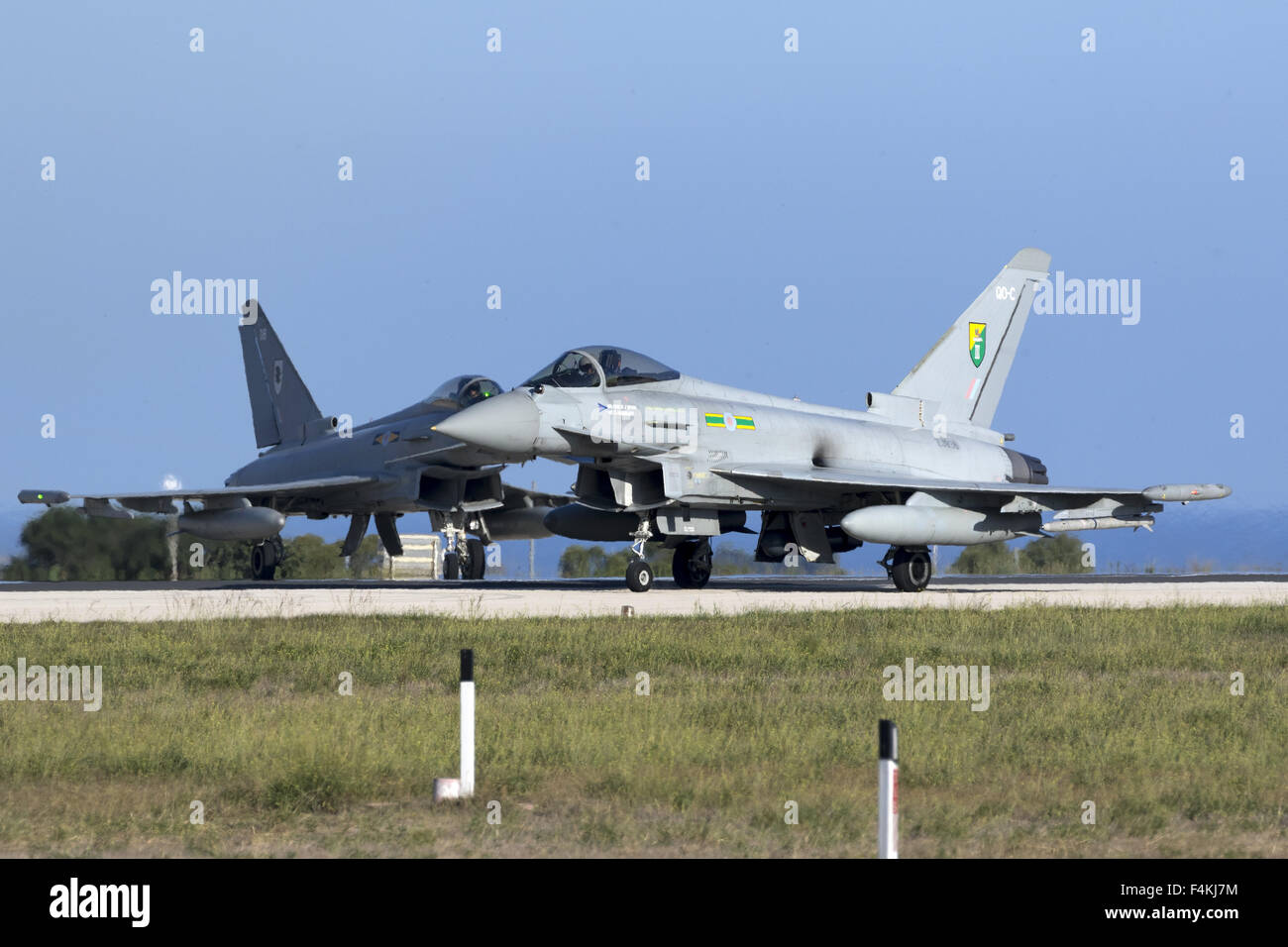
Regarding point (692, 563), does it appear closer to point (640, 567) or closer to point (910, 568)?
point (640, 567)

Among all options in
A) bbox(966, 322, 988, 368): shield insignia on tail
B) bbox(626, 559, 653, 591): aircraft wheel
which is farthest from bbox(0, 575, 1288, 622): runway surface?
bbox(966, 322, 988, 368): shield insignia on tail

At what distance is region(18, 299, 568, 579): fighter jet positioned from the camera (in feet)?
91.0

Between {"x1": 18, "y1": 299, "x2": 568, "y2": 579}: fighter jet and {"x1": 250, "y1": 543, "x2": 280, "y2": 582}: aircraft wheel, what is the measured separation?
0.8 inches

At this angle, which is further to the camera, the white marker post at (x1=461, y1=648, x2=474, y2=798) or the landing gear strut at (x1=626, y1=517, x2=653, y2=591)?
the landing gear strut at (x1=626, y1=517, x2=653, y2=591)

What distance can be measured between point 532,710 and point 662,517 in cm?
1285

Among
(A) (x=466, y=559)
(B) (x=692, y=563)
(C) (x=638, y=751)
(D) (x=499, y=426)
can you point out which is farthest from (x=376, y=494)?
(C) (x=638, y=751)

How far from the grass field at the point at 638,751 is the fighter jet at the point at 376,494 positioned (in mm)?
13903

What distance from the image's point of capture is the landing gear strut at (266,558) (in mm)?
30906

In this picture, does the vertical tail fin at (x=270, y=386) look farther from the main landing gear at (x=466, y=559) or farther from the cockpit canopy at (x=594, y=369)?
the cockpit canopy at (x=594, y=369)

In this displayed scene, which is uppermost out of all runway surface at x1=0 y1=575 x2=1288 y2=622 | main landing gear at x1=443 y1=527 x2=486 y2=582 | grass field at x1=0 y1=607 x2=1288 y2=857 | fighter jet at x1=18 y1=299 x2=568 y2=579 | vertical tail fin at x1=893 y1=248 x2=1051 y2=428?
vertical tail fin at x1=893 y1=248 x2=1051 y2=428

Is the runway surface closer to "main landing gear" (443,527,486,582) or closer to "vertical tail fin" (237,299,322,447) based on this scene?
"main landing gear" (443,527,486,582)

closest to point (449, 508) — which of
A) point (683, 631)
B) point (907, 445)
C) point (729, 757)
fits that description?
point (907, 445)

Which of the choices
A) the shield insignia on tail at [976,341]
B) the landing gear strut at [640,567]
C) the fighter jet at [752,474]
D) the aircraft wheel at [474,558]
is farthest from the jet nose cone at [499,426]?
the shield insignia on tail at [976,341]
